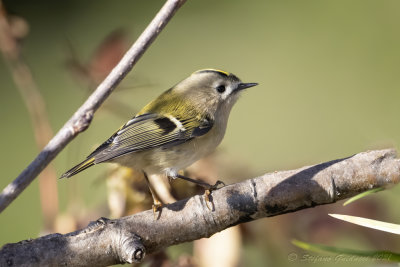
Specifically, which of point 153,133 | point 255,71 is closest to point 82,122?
point 153,133

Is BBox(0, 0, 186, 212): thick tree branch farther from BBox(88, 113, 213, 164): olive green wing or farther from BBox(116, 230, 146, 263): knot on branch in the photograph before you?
BBox(88, 113, 213, 164): olive green wing

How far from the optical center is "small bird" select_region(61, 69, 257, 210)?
1028 millimetres

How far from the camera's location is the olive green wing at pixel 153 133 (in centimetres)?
105

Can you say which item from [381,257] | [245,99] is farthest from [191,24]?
[381,257]

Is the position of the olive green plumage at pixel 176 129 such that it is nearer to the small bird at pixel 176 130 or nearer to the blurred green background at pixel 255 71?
the small bird at pixel 176 130

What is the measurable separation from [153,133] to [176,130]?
0.15 ft

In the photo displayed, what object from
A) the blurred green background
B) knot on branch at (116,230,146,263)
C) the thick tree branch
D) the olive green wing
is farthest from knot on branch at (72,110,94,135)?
the blurred green background

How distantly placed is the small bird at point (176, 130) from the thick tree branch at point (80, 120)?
35 cm

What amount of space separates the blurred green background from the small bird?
0.71 m

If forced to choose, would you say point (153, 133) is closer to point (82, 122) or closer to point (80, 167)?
point (80, 167)

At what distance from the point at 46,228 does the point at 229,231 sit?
0.28 m

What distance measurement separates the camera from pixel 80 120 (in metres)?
0.56

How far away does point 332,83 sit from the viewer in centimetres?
245

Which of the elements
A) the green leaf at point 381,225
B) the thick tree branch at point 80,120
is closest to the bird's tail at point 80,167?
the thick tree branch at point 80,120
